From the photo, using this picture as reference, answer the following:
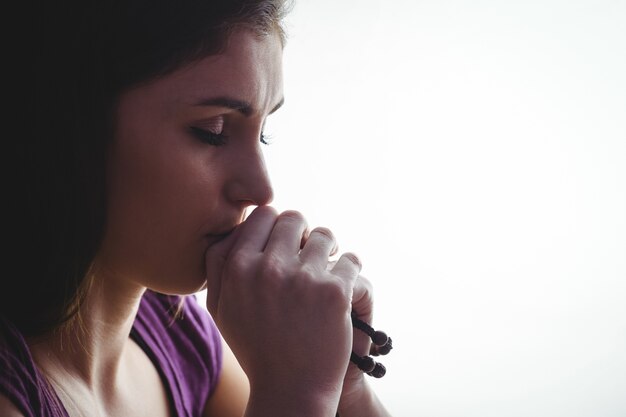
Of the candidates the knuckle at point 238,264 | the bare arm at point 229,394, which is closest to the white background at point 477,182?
the bare arm at point 229,394

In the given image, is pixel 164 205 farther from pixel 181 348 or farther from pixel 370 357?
pixel 181 348

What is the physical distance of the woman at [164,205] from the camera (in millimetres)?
688

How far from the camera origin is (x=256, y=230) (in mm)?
784

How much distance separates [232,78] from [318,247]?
0.91 feet

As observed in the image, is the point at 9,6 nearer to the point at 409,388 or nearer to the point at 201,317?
the point at 201,317

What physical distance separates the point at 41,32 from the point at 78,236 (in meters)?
0.28

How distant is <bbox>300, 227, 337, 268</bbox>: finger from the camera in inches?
30.4

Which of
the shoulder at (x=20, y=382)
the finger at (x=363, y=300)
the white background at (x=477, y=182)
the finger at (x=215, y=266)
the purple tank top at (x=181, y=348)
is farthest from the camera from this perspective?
the white background at (x=477, y=182)

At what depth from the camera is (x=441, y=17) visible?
141cm

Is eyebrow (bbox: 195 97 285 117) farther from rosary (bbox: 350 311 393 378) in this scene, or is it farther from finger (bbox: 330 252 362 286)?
rosary (bbox: 350 311 393 378)

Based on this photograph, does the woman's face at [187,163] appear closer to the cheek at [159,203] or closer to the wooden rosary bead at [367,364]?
the cheek at [159,203]

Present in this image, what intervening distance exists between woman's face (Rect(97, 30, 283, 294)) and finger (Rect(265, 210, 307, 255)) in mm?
47

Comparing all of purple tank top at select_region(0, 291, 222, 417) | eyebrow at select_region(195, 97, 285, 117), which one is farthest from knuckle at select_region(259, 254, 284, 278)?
purple tank top at select_region(0, 291, 222, 417)

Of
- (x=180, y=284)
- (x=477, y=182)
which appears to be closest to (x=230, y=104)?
(x=180, y=284)
